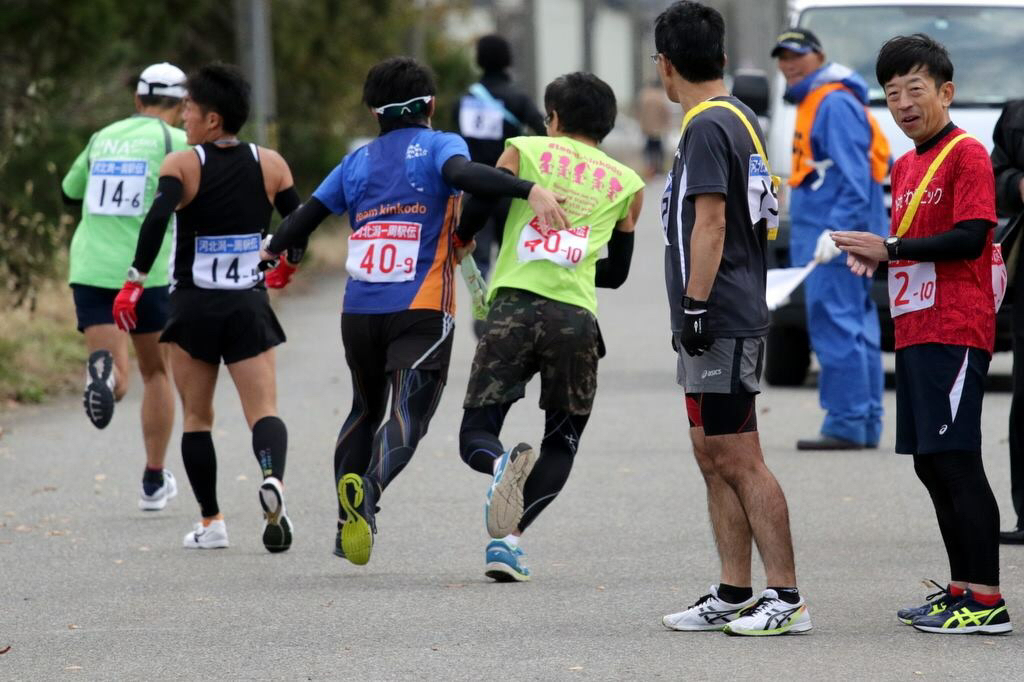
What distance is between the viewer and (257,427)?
7.83 meters

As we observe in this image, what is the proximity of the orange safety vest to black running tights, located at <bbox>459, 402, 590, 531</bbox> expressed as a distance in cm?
328

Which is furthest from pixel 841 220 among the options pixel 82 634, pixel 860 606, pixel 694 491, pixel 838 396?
pixel 82 634

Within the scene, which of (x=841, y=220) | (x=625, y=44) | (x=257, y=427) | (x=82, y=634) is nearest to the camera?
(x=82, y=634)

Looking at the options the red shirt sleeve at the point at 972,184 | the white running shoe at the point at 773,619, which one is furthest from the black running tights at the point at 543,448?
the red shirt sleeve at the point at 972,184

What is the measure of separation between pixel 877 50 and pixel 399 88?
20.9 feet

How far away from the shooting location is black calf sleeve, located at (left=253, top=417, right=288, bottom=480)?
303 inches

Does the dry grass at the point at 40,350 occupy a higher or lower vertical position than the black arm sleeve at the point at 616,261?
lower

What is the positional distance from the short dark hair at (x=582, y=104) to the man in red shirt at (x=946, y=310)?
1189mm

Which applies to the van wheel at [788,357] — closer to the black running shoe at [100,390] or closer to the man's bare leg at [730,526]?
the black running shoe at [100,390]

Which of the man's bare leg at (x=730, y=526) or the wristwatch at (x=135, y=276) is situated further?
the wristwatch at (x=135, y=276)

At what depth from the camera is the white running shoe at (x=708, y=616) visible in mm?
6262

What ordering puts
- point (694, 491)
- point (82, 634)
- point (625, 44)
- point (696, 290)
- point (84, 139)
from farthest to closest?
point (625, 44) → point (84, 139) → point (694, 491) → point (82, 634) → point (696, 290)

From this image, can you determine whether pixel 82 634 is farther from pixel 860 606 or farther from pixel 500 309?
pixel 860 606

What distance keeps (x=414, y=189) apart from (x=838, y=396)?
3768 mm
